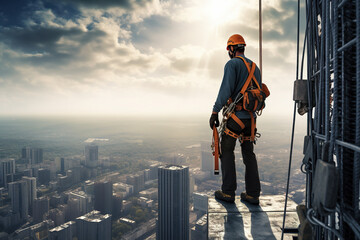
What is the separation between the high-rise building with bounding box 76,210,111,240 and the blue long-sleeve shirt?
31034 millimetres

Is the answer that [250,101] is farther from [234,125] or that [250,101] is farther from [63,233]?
[63,233]

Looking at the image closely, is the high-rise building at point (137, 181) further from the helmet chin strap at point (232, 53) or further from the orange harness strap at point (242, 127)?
the helmet chin strap at point (232, 53)

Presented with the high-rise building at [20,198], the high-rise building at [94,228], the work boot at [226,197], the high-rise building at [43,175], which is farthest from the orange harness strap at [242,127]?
the high-rise building at [43,175]

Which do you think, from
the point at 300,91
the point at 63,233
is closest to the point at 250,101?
the point at 300,91

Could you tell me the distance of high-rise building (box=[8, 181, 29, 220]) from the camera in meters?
34.0

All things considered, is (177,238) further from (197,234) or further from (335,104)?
(335,104)

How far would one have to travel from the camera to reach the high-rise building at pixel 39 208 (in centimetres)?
3416

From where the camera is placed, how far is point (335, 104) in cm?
121

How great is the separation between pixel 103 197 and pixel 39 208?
9806 mm

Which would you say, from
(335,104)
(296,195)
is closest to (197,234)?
(296,195)

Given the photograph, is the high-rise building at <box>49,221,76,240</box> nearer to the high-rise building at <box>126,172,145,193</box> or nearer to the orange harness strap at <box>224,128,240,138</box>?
the high-rise building at <box>126,172,145,193</box>

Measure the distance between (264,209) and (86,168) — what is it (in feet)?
190

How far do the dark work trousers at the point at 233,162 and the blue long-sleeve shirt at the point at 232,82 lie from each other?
0.19m

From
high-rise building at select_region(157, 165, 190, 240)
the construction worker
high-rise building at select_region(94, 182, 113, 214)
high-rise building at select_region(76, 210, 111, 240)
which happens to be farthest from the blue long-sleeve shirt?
high-rise building at select_region(94, 182, 113, 214)
